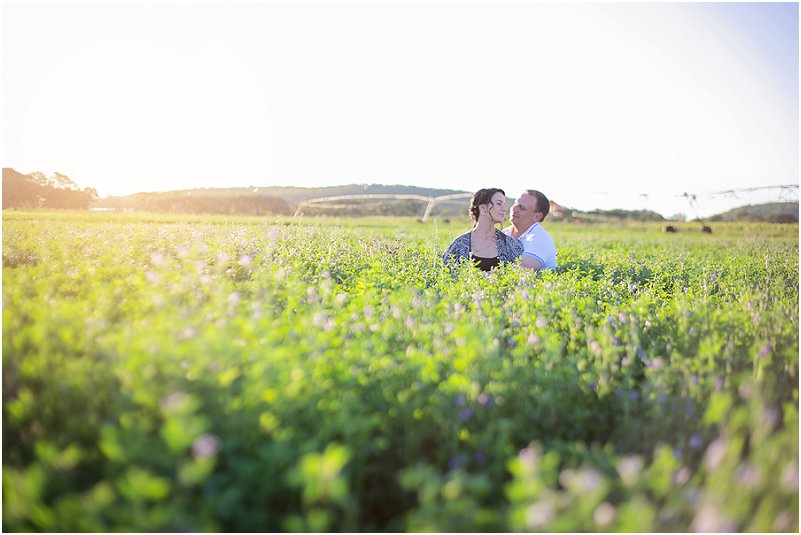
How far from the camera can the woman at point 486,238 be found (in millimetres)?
7363

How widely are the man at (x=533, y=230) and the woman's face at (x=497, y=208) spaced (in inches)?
27.5

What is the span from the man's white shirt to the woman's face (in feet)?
2.30

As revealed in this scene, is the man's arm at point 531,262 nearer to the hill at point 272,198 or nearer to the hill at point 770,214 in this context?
the hill at point 272,198

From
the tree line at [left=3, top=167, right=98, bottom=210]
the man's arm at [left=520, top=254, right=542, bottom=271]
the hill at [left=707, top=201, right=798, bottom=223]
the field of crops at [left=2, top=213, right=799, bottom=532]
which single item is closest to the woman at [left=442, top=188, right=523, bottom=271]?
the man's arm at [left=520, top=254, right=542, bottom=271]

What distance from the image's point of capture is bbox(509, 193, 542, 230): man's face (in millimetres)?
8234

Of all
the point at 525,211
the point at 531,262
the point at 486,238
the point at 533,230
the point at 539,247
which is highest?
the point at 525,211

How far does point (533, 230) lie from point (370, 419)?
6207mm

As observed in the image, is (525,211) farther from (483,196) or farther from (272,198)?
(272,198)

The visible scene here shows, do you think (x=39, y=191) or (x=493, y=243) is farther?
(x=493, y=243)

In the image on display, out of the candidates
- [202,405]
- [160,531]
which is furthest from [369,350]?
[160,531]

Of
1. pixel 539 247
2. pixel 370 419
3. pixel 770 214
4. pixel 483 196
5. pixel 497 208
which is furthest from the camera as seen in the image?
pixel 770 214

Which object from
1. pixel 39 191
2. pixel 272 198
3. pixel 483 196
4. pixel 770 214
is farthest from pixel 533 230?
pixel 770 214

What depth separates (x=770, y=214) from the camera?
52.3 meters

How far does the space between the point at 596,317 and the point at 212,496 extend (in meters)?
3.62
